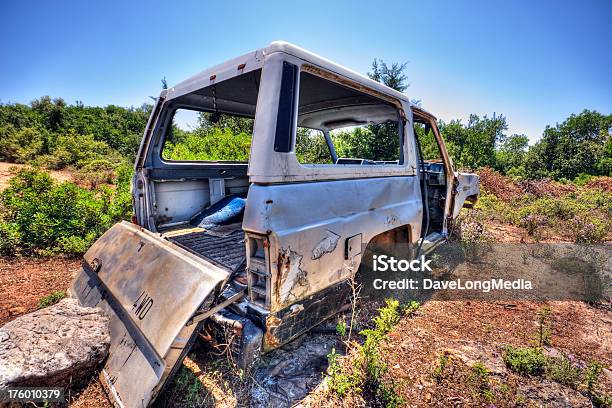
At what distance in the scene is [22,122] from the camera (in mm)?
22188

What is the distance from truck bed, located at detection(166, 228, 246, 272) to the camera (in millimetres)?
2836

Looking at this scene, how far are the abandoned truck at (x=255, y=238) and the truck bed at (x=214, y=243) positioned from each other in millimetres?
21

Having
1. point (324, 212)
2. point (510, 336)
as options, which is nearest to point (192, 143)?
point (324, 212)

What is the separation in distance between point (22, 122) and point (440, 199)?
30121mm

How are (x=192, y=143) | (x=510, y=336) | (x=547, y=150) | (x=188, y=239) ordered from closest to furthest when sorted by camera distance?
(x=510, y=336)
(x=188, y=239)
(x=192, y=143)
(x=547, y=150)

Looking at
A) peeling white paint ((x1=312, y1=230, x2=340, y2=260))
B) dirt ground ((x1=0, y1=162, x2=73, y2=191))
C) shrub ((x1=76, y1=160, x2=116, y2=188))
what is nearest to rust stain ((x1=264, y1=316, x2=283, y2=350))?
peeling white paint ((x1=312, y1=230, x2=340, y2=260))

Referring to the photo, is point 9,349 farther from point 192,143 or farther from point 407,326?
point 192,143

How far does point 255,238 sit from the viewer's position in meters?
1.89

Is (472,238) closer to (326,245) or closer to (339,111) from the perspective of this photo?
(339,111)

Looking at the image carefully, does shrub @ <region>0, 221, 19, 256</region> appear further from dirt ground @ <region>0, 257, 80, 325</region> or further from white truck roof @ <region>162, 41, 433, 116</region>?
white truck roof @ <region>162, 41, 433, 116</region>

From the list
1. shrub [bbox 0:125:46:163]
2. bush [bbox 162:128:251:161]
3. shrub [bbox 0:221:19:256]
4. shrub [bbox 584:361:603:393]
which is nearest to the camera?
shrub [bbox 584:361:603:393]

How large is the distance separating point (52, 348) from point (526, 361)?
3.65 metres

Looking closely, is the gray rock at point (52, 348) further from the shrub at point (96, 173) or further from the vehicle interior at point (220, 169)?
the shrub at point (96, 173)

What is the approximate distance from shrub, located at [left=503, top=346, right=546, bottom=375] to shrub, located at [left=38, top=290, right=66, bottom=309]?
15.0 ft
